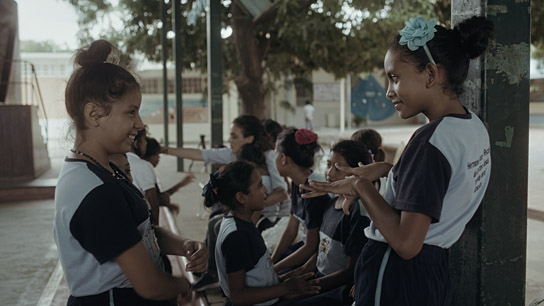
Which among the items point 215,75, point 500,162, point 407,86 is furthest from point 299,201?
point 215,75

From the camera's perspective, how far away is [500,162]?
1.81 meters

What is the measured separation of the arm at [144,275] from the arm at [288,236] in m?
1.90

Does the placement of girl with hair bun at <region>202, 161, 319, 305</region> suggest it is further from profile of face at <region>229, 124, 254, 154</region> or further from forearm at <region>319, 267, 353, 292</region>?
profile of face at <region>229, 124, 254, 154</region>

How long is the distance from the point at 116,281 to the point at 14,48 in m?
11.5

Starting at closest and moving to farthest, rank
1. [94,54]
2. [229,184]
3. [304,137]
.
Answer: [94,54] → [229,184] → [304,137]

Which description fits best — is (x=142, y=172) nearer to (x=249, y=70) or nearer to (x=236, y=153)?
(x=236, y=153)

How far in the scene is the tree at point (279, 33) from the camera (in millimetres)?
8461

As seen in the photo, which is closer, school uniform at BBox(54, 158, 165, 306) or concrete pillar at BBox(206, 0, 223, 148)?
school uniform at BBox(54, 158, 165, 306)

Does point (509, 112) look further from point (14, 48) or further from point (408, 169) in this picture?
point (14, 48)

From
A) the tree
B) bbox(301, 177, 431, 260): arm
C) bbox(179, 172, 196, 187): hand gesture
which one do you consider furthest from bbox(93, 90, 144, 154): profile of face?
the tree

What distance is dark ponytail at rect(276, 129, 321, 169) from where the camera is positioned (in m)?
3.28

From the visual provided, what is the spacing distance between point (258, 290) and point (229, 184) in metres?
0.57

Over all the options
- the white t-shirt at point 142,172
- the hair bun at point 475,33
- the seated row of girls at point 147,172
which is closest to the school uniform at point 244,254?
the seated row of girls at point 147,172

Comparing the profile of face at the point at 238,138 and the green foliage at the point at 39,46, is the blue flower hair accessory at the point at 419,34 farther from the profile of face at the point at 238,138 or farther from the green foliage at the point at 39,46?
the green foliage at the point at 39,46
